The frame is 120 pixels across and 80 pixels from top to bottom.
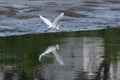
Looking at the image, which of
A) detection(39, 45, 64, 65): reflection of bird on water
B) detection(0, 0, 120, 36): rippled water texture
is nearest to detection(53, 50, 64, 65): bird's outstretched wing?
detection(39, 45, 64, 65): reflection of bird on water

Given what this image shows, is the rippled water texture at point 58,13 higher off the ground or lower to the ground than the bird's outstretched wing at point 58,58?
higher

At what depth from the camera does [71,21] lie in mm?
21969

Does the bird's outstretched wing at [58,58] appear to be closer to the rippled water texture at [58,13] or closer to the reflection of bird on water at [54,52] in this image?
the reflection of bird on water at [54,52]

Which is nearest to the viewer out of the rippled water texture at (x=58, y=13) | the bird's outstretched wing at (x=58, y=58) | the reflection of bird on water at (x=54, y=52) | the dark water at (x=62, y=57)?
the dark water at (x=62, y=57)

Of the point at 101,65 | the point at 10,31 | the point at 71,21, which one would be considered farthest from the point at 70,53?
the point at 71,21

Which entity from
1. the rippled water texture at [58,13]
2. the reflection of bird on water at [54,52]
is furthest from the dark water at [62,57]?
the rippled water texture at [58,13]

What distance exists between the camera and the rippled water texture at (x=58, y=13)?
19.7m

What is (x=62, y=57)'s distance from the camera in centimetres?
1302

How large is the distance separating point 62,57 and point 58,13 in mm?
11620

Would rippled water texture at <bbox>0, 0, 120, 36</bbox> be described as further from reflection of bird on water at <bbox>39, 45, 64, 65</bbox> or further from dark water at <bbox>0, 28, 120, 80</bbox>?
reflection of bird on water at <bbox>39, 45, 64, 65</bbox>

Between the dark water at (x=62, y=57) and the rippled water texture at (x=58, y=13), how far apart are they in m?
2.16

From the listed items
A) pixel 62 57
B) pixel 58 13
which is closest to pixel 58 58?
pixel 62 57

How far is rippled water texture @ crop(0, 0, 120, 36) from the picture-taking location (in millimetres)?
19688

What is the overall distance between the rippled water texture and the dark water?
2.16m
